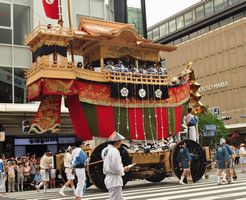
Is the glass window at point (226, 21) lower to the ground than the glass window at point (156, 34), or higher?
lower

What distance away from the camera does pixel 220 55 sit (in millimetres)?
55375

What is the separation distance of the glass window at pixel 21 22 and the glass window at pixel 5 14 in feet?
2.03

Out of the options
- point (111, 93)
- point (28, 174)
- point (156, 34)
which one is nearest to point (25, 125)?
point (28, 174)

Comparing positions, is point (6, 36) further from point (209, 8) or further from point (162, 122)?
point (209, 8)

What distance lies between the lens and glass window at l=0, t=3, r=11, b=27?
24.9 meters

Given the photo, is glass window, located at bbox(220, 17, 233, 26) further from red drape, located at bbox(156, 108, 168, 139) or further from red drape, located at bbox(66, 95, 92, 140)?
red drape, located at bbox(66, 95, 92, 140)

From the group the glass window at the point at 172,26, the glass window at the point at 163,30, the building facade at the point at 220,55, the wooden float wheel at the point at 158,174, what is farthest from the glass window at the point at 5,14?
the glass window at the point at 163,30

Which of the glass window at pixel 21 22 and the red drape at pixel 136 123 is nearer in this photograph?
the red drape at pixel 136 123

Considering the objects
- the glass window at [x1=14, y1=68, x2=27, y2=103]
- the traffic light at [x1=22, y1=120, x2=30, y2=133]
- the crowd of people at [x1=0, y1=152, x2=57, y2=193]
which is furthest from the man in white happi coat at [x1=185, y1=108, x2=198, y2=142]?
the glass window at [x1=14, y1=68, x2=27, y2=103]

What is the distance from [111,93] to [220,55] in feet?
136

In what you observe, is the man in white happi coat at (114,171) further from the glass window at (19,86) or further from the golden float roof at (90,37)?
the glass window at (19,86)

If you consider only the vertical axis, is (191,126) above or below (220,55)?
below

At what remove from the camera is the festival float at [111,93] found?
15609mm

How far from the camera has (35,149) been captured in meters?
26.4
